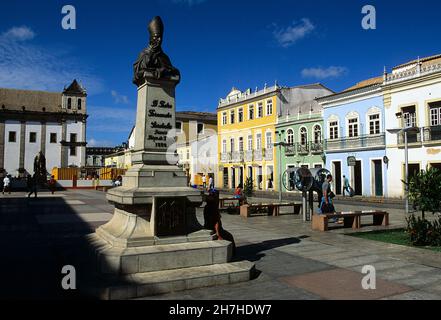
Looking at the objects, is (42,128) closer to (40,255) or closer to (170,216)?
(40,255)

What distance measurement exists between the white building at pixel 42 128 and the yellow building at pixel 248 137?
30.6 metres

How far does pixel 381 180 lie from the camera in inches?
1059

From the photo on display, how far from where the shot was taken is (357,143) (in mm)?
28312

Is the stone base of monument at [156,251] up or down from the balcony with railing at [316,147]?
down

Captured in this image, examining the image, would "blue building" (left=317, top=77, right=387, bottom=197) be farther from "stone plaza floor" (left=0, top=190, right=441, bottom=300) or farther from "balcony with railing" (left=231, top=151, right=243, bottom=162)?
"stone plaza floor" (left=0, top=190, right=441, bottom=300)

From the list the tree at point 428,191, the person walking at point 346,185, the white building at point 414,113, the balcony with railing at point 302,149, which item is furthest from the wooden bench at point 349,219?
the balcony with railing at point 302,149

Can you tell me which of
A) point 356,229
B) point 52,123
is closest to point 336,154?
point 356,229

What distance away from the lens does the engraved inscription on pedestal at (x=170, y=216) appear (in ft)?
19.9

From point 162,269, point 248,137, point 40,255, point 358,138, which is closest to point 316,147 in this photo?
point 358,138

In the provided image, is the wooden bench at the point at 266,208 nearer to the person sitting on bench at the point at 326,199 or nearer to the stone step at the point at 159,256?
the person sitting on bench at the point at 326,199

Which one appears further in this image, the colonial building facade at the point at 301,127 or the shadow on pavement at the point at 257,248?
the colonial building facade at the point at 301,127

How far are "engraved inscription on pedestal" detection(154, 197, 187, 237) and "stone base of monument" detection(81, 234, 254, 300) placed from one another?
0.25 meters

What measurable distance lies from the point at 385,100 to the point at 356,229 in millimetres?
17763
